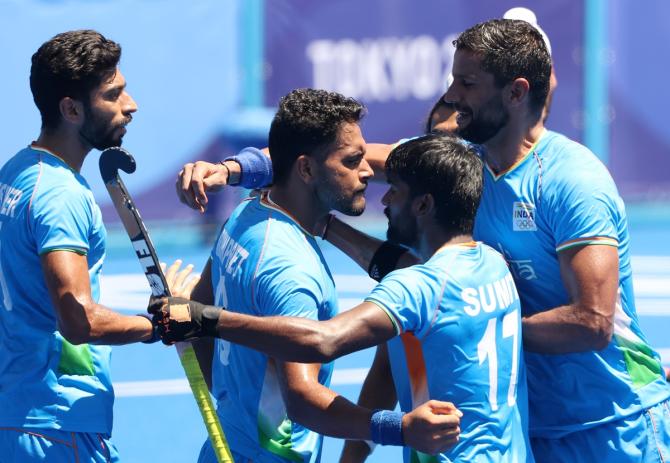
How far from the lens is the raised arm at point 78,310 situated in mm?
4164

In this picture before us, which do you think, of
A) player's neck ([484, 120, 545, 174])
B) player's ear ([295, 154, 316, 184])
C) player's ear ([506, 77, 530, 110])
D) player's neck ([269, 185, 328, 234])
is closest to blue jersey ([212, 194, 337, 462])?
player's neck ([269, 185, 328, 234])

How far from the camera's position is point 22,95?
481 inches

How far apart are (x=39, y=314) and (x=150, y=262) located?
0.62 meters

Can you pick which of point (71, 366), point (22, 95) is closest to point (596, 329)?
point (71, 366)

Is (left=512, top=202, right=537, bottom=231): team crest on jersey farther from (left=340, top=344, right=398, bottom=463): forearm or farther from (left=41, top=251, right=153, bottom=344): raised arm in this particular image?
(left=41, top=251, right=153, bottom=344): raised arm

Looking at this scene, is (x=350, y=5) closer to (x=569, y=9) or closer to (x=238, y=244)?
(x=569, y=9)

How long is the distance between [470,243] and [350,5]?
1029 cm

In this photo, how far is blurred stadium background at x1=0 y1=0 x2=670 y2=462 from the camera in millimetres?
12281

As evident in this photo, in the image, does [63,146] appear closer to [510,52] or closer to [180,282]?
[180,282]

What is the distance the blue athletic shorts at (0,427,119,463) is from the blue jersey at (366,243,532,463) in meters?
1.32

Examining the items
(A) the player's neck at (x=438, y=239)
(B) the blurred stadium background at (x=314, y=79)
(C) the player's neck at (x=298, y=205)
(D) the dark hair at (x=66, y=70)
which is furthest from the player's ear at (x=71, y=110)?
(B) the blurred stadium background at (x=314, y=79)

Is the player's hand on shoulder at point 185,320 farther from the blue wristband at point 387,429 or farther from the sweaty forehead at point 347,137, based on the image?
the sweaty forehead at point 347,137

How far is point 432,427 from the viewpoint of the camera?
3564mm

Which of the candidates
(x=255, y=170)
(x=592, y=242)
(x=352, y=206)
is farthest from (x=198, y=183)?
(x=592, y=242)
